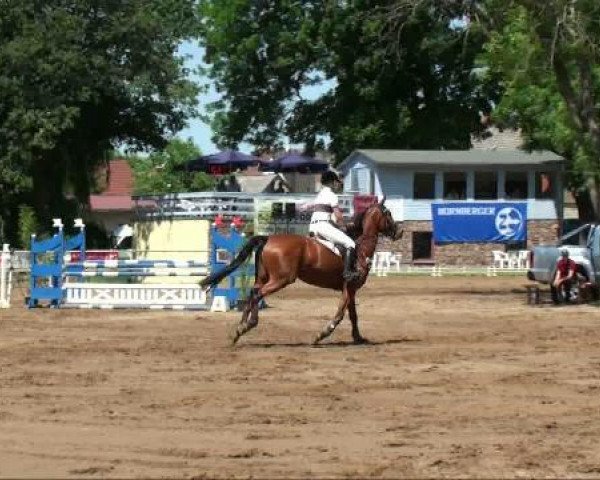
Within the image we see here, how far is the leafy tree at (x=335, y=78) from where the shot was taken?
208ft

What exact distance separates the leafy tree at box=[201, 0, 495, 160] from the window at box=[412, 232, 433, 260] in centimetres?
608

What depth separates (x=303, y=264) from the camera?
1995 centimetres

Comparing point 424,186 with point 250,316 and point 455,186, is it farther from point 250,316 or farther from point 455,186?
point 250,316

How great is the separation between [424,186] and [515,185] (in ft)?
13.4

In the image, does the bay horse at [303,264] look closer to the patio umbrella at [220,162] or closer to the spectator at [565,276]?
the spectator at [565,276]

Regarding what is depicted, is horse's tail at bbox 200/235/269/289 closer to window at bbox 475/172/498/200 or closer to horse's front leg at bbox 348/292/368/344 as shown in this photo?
horse's front leg at bbox 348/292/368/344

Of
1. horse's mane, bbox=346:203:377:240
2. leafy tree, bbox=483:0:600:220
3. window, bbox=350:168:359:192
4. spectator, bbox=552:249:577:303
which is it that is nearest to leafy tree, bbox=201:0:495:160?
window, bbox=350:168:359:192

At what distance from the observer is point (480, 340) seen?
69.6 feet

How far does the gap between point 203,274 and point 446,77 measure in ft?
131

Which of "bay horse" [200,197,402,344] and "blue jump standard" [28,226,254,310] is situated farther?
"blue jump standard" [28,226,254,310]

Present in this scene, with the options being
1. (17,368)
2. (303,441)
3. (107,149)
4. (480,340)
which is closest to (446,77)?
(107,149)

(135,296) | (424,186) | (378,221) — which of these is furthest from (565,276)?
(424,186)

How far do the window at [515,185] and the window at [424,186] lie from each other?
3.32 metres

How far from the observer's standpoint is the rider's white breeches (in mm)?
19953
